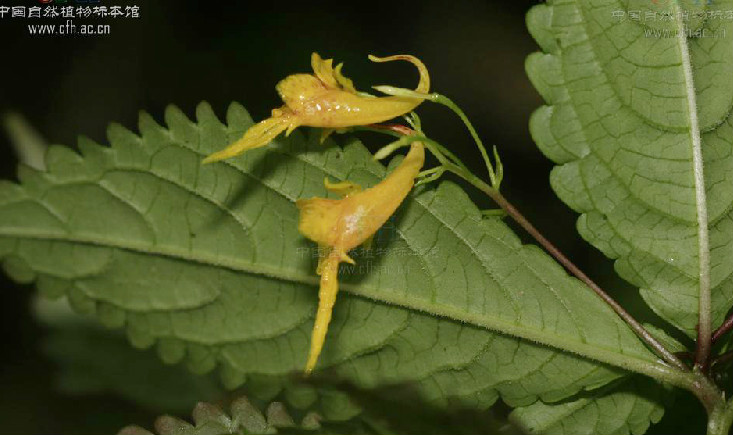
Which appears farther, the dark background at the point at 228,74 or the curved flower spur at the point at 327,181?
the dark background at the point at 228,74

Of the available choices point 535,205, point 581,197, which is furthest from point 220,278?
point 535,205

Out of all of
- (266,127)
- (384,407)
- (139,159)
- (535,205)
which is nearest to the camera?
(384,407)

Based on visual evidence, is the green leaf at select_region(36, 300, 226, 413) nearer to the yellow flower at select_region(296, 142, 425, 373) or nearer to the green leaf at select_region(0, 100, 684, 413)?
the green leaf at select_region(0, 100, 684, 413)

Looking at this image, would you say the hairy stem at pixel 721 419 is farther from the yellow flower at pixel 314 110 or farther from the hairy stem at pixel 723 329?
the yellow flower at pixel 314 110

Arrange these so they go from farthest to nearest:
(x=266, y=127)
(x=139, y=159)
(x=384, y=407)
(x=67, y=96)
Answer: (x=67, y=96)
(x=139, y=159)
(x=266, y=127)
(x=384, y=407)

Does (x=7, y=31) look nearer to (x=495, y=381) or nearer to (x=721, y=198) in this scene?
(x=495, y=381)

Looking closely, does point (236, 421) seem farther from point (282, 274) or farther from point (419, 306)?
point (419, 306)

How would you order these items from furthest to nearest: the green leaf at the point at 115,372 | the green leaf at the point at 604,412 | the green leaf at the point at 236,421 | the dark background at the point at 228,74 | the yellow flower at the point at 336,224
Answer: the dark background at the point at 228,74 < the green leaf at the point at 115,372 < the green leaf at the point at 604,412 < the yellow flower at the point at 336,224 < the green leaf at the point at 236,421

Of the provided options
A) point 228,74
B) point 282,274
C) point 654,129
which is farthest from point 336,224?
point 228,74

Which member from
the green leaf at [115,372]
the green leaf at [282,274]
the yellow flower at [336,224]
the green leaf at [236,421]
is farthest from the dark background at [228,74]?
the green leaf at [236,421]
